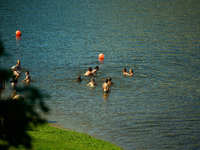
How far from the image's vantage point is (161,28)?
147 feet

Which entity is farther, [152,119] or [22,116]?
[152,119]

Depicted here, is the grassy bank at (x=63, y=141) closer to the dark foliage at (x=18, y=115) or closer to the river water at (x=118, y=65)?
the river water at (x=118, y=65)

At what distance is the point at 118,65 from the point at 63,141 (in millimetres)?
16032

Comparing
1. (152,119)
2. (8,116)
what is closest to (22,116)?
(8,116)

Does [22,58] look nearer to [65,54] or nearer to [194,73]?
[65,54]

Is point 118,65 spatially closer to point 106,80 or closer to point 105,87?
point 106,80

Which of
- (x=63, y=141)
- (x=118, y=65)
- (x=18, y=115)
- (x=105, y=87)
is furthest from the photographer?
(x=118, y=65)

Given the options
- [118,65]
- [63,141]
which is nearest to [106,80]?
[118,65]

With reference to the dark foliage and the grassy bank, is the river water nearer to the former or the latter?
the dark foliage

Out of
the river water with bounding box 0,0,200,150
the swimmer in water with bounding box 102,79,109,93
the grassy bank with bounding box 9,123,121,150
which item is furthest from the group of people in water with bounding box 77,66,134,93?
the grassy bank with bounding box 9,123,121,150

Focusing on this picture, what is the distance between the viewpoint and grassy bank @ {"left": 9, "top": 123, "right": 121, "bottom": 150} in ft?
37.2

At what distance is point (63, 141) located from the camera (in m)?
12.3

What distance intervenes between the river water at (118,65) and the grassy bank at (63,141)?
1646 millimetres

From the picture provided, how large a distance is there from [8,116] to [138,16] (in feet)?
167
